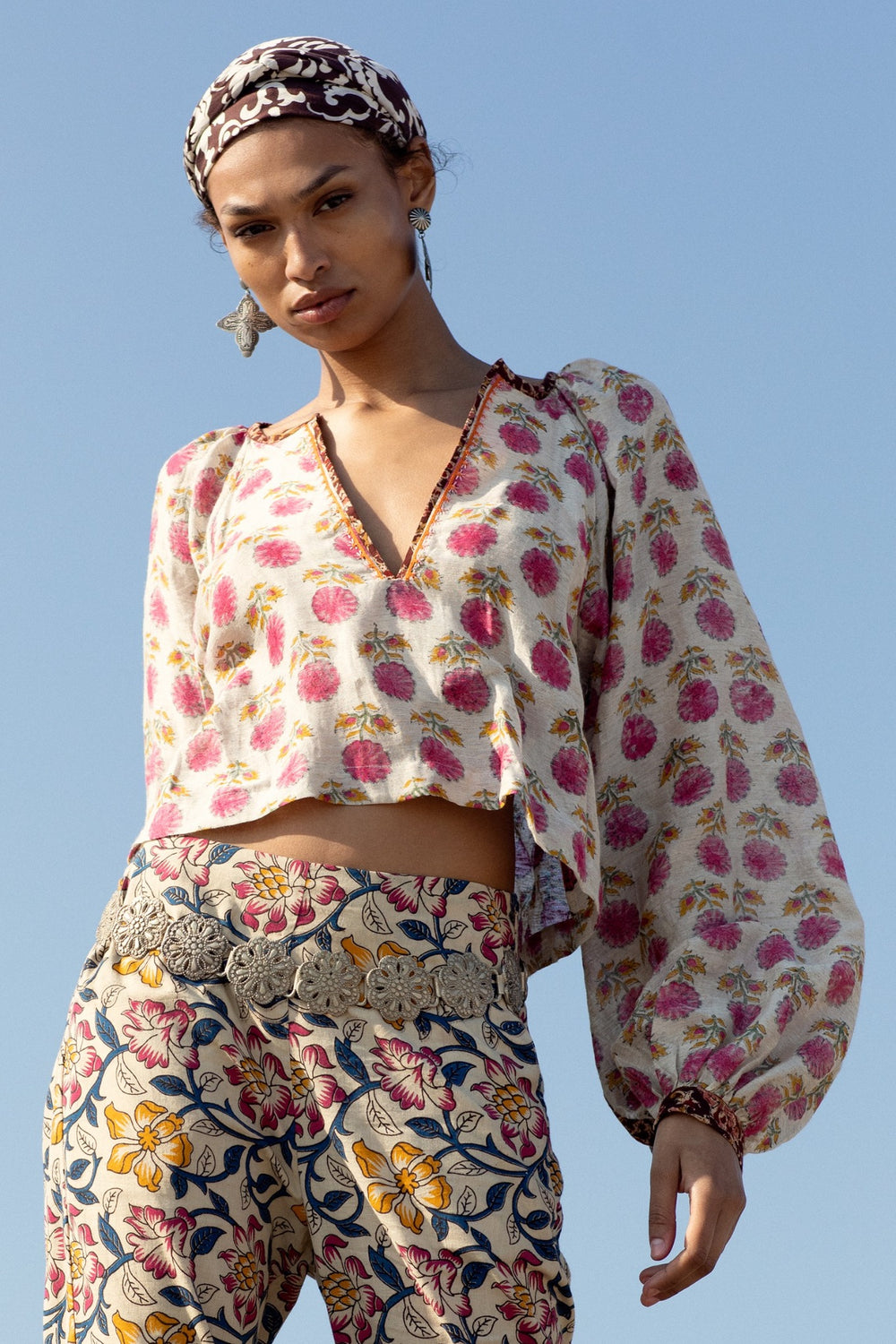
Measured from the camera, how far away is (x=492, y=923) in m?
2.54

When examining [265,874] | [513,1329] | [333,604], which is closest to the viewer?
[513,1329]

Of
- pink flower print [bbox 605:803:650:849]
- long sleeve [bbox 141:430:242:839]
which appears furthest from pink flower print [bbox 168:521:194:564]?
pink flower print [bbox 605:803:650:849]

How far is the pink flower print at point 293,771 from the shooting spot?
2572 mm

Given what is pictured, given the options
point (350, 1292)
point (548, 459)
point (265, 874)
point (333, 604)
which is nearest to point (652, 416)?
point (548, 459)

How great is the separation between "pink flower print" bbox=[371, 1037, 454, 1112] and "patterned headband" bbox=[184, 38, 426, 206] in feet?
4.60

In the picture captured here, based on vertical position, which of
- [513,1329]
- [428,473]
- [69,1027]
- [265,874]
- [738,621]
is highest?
[428,473]

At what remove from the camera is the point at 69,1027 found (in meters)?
2.65

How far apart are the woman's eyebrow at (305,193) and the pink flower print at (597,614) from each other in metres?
0.73

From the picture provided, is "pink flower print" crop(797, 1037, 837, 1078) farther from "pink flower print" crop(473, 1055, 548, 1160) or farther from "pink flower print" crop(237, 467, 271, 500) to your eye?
"pink flower print" crop(237, 467, 271, 500)

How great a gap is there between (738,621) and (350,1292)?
116cm

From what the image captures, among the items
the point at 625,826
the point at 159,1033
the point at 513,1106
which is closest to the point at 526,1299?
the point at 513,1106

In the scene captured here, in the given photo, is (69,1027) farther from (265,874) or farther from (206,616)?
(206,616)

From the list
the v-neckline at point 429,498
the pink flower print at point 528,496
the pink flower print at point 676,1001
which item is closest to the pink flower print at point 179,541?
the v-neckline at point 429,498

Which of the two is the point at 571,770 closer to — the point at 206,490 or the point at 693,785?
the point at 693,785
